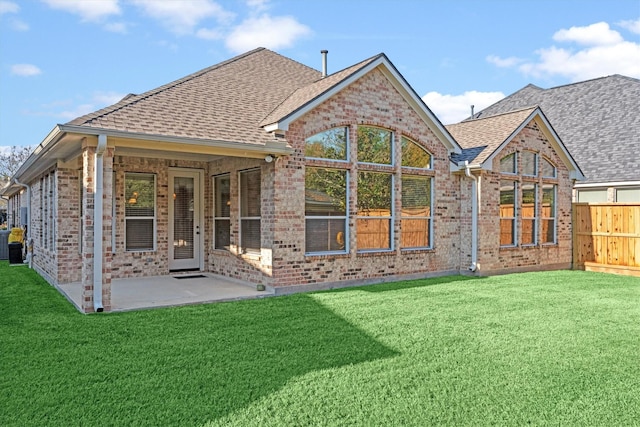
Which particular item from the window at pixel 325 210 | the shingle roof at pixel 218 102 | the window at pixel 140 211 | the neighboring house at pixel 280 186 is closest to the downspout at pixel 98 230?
the neighboring house at pixel 280 186

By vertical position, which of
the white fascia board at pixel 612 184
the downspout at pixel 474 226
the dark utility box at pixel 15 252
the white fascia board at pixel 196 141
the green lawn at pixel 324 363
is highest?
the white fascia board at pixel 196 141

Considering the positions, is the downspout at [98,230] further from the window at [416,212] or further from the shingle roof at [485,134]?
the shingle roof at [485,134]

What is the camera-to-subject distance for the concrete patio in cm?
796

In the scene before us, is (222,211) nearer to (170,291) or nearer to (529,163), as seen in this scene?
(170,291)

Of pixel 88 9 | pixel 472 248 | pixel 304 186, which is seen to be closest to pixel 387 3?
pixel 304 186

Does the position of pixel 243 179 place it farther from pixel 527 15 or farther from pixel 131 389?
pixel 527 15

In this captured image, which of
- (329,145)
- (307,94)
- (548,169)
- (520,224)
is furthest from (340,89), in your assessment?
(548,169)

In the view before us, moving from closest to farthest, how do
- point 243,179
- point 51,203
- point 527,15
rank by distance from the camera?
point 243,179 < point 51,203 < point 527,15

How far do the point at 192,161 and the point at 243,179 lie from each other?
1964 millimetres

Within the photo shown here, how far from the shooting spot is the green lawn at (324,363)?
3.75 m

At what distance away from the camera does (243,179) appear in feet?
33.6

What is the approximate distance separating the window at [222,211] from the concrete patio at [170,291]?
0.88 meters

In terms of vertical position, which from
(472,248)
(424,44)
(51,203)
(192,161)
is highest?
(424,44)

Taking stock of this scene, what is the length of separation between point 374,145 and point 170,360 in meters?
A: 7.05
